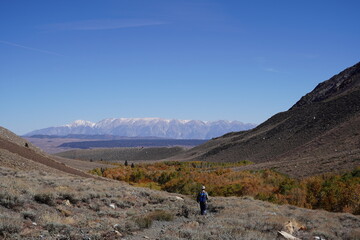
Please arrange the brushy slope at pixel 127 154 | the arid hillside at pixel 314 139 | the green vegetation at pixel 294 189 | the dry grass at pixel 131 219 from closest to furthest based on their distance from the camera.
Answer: the dry grass at pixel 131 219, the green vegetation at pixel 294 189, the arid hillside at pixel 314 139, the brushy slope at pixel 127 154

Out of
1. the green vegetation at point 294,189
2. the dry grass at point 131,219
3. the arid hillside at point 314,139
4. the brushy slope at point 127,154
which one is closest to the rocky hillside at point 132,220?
the dry grass at point 131,219

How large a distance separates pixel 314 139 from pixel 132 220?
5288 centimetres

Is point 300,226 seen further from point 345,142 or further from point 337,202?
point 345,142

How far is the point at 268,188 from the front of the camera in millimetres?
28141

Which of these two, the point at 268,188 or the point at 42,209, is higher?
the point at 42,209

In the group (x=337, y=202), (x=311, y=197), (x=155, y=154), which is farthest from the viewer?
(x=155, y=154)

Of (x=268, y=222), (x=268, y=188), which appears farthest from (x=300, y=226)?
(x=268, y=188)

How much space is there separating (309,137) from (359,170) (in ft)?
125

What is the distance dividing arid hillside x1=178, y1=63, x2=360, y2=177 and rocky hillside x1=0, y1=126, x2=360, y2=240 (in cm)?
1812

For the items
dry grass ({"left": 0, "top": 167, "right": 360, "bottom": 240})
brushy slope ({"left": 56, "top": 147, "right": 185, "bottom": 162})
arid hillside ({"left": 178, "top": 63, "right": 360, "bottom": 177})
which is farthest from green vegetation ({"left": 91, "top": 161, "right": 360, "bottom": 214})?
brushy slope ({"left": 56, "top": 147, "right": 185, "bottom": 162})

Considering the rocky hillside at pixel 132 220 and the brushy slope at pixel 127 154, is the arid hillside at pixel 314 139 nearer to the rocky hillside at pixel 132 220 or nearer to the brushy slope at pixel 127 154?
the rocky hillside at pixel 132 220

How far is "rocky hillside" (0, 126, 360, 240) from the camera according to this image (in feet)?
36.5

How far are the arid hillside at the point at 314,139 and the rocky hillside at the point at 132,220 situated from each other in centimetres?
1812

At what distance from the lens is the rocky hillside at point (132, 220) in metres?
11.1
